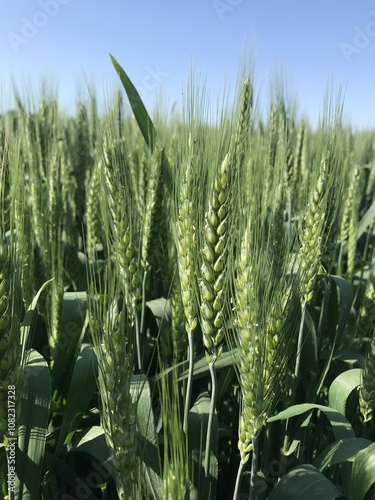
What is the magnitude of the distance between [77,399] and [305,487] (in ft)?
2.74

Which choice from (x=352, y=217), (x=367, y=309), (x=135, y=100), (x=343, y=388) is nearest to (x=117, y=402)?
(x=343, y=388)

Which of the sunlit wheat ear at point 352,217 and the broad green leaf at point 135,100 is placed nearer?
the broad green leaf at point 135,100

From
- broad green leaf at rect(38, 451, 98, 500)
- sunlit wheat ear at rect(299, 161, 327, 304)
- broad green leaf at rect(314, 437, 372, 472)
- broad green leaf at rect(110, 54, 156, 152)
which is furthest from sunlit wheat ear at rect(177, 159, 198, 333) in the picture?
broad green leaf at rect(110, 54, 156, 152)

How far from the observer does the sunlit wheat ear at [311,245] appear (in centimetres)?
169

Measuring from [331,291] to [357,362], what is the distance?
0.47 metres

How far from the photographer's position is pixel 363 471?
54.0 inches

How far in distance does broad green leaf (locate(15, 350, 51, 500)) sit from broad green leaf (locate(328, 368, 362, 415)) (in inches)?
45.3

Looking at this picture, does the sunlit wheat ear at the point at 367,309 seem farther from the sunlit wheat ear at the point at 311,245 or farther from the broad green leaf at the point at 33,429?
the broad green leaf at the point at 33,429

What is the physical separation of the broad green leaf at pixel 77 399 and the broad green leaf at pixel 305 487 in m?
0.72

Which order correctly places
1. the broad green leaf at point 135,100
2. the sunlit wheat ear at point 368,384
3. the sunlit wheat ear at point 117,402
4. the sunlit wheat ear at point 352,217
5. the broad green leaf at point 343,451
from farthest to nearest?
the sunlit wheat ear at point 352,217 < the broad green leaf at point 135,100 < the sunlit wheat ear at point 368,384 < the broad green leaf at point 343,451 < the sunlit wheat ear at point 117,402

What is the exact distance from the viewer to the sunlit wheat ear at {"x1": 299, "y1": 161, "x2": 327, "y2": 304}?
1691mm

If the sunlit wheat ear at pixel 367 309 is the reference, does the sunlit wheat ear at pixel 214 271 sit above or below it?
above

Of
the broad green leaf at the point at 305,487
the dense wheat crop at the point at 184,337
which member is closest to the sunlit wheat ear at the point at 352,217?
the dense wheat crop at the point at 184,337

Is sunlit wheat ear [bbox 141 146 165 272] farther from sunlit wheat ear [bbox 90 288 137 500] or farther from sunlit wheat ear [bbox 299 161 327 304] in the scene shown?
sunlit wheat ear [bbox 90 288 137 500]
